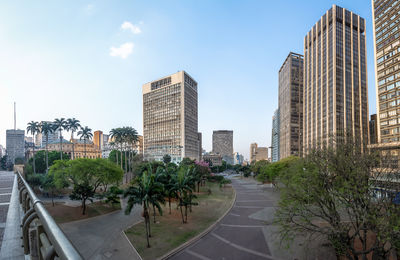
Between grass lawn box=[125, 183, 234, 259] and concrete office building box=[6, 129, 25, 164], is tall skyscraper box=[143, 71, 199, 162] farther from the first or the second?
concrete office building box=[6, 129, 25, 164]

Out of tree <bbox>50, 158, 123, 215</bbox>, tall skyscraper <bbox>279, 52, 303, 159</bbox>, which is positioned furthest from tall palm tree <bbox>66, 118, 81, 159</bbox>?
tall skyscraper <bbox>279, 52, 303, 159</bbox>

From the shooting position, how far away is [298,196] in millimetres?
17188

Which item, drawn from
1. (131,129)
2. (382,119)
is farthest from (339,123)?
(131,129)

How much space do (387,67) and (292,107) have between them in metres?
77.0

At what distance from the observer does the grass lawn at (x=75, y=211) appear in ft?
96.6

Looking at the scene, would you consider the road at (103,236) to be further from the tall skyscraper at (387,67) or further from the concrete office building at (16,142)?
the concrete office building at (16,142)

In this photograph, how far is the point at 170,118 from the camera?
137000 mm

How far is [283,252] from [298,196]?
20.6 ft

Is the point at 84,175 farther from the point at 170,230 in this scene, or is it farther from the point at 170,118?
the point at 170,118

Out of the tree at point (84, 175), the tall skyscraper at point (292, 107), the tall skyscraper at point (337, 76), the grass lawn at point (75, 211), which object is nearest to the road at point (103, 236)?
the grass lawn at point (75, 211)

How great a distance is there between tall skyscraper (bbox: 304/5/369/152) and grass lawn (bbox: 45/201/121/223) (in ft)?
325

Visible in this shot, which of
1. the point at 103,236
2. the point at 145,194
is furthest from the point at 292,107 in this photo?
the point at 103,236

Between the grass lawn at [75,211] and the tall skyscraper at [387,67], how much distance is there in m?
76.9

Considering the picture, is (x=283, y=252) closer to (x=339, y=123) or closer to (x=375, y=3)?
(x=375, y=3)
